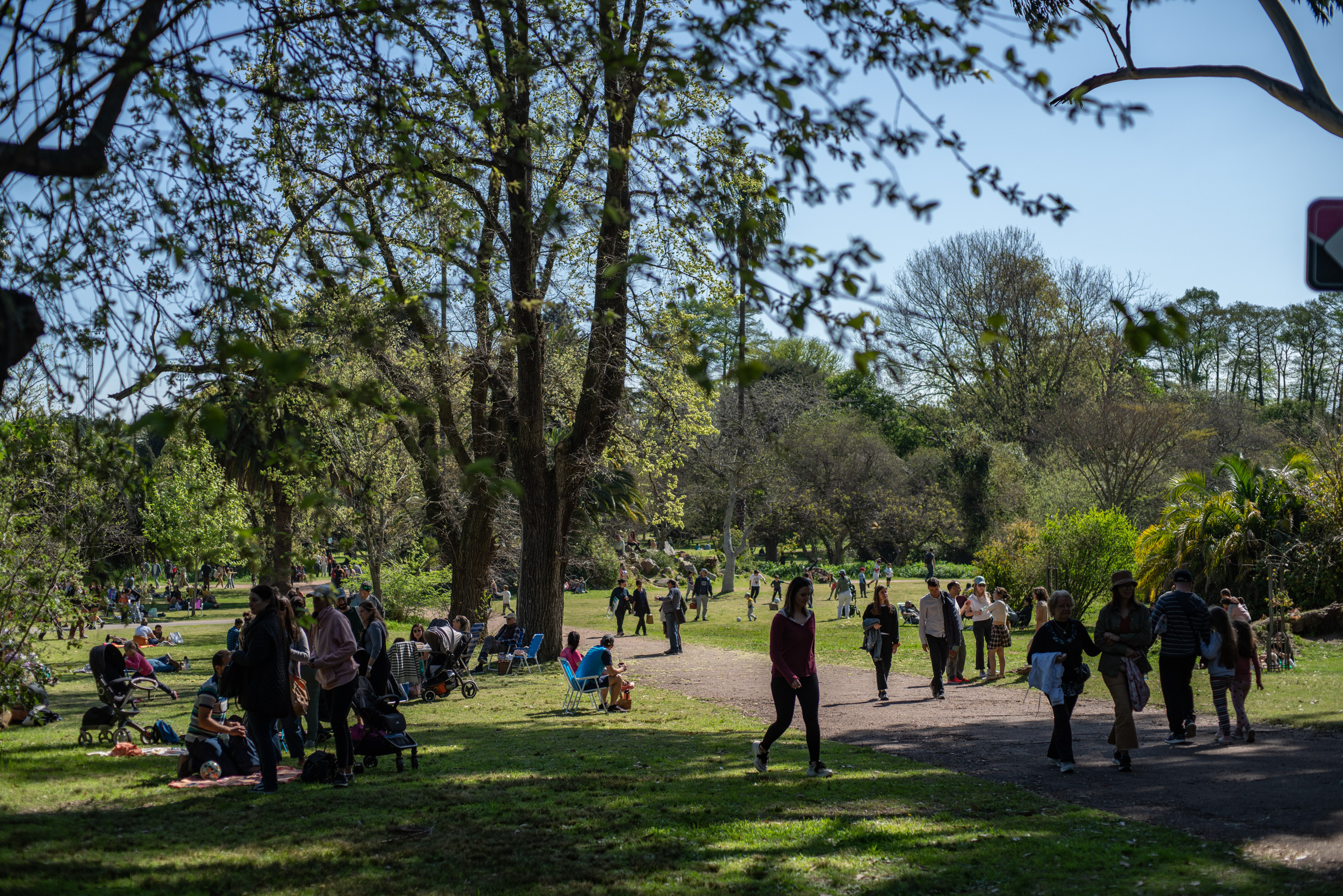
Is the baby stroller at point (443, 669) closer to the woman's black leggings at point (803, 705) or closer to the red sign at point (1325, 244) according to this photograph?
the woman's black leggings at point (803, 705)

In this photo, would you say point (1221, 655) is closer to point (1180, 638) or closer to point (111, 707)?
point (1180, 638)

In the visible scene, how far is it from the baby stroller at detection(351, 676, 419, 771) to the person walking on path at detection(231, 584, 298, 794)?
4.05 ft

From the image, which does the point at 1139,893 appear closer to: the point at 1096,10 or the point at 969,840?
the point at 969,840

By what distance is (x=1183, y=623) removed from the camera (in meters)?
9.35

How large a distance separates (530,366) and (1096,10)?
11878 mm

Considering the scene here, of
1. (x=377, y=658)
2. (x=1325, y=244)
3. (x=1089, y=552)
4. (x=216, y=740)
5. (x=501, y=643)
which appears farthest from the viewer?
(x=1089, y=552)

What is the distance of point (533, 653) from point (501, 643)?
89 centimetres

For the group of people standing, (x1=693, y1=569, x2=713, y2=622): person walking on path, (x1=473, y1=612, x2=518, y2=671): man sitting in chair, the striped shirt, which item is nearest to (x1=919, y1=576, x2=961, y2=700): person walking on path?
the group of people standing

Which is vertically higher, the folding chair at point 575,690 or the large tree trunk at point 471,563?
the large tree trunk at point 471,563

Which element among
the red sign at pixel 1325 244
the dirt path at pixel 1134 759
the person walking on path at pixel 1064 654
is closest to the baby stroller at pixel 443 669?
the dirt path at pixel 1134 759

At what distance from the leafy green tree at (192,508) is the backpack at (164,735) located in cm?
187

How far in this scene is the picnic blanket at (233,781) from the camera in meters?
8.38

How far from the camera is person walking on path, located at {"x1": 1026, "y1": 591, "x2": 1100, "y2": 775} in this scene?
8.62 m

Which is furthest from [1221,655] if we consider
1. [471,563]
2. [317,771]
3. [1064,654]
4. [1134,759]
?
[471,563]
